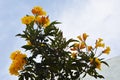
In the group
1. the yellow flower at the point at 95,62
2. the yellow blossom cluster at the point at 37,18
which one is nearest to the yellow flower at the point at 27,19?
the yellow blossom cluster at the point at 37,18

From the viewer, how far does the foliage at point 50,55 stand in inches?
130

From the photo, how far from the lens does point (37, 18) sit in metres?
3.40

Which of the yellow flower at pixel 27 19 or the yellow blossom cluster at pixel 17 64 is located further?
the yellow flower at pixel 27 19

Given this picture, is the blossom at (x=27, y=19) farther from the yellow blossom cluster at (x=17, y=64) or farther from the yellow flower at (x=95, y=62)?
the yellow flower at (x=95, y=62)

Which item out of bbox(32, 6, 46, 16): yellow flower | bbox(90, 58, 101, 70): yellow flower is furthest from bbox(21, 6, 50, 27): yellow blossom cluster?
bbox(90, 58, 101, 70): yellow flower

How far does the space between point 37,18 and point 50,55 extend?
39 centimetres

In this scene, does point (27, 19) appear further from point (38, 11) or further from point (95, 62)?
point (95, 62)

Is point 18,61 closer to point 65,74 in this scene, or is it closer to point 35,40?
point 35,40

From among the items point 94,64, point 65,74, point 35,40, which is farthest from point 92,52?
point 35,40

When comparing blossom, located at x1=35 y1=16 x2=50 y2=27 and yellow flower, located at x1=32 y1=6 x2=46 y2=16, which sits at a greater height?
yellow flower, located at x1=32 y1=6 x2=46 y2=16

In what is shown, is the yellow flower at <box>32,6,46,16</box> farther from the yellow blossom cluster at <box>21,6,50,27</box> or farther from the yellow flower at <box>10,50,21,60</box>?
the yellow flower at <box>10,50,21,60</box>

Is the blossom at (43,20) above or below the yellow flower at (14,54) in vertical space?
above

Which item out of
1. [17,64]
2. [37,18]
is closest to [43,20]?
[37,18]

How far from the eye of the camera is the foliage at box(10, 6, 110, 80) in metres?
3.29
